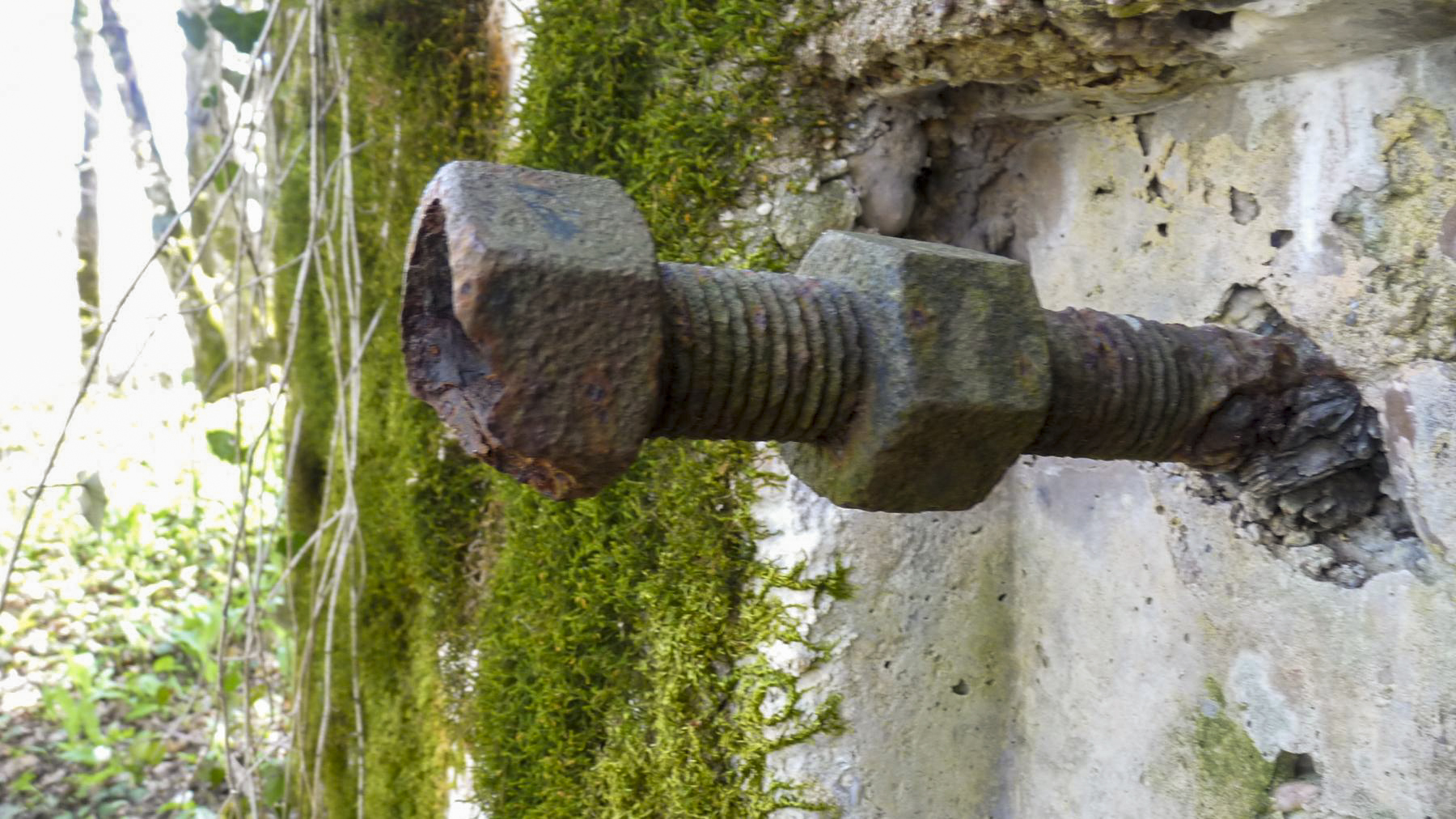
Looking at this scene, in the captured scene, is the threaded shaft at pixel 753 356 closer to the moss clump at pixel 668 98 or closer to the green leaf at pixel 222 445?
the moss clump at pixel 668 98

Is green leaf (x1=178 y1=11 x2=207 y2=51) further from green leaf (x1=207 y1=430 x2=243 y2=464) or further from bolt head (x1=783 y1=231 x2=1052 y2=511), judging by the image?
bolt head (x1=783 y1=231 x2=1052 y2=511)

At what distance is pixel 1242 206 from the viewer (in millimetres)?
925

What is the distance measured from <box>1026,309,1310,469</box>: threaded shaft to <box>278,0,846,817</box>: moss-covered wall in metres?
Answer: 0.39

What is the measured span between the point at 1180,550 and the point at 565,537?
2.26ft

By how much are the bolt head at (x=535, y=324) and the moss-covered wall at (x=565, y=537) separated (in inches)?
20.6

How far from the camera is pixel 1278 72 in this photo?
0.87 m

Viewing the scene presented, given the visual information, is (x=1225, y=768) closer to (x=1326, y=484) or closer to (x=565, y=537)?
(x=1326, y=484)

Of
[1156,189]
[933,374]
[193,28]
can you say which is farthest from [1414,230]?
[193,28]

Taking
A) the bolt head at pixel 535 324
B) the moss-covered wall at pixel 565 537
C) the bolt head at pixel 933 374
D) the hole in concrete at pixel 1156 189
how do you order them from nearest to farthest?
the bolt head at pixel 535 324
the bolt head at pixel 933 374
the hole in concrete at pixel 1156 189
the moss-covered wall at pixel 565 537

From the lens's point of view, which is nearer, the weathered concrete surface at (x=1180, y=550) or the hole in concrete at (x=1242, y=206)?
the weathered concrete surface at (x=1180, y=550)

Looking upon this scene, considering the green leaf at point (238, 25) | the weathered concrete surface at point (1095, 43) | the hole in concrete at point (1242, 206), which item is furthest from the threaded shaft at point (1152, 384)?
the green leaf at point (238, 25)

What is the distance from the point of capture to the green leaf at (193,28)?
1.94 metres

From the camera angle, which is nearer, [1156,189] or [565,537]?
[1156,189]

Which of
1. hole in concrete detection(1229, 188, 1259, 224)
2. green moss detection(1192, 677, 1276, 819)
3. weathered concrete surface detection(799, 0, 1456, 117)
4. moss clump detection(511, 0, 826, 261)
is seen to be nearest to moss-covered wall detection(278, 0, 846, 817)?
moss clump detection(511, 0, 826, 261)
